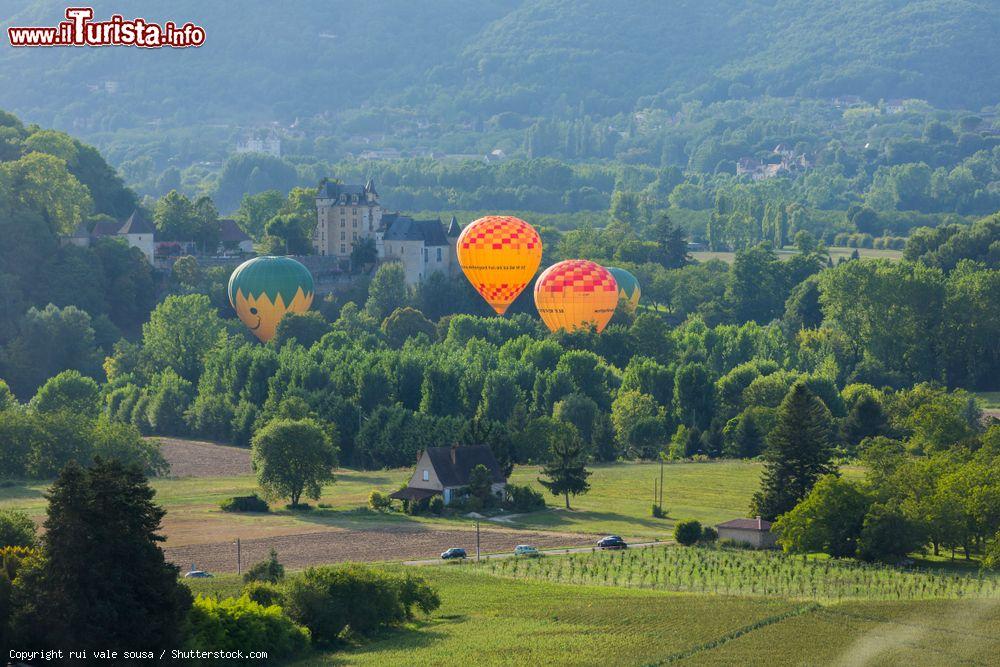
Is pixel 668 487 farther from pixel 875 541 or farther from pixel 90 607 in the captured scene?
pixel 90 607

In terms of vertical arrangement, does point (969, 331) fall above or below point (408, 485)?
above

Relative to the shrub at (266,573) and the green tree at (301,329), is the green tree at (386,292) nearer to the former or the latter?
the green tree at (301,329)

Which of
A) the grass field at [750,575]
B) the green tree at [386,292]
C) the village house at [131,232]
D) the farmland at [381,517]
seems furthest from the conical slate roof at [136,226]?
the grass field at [750,575]

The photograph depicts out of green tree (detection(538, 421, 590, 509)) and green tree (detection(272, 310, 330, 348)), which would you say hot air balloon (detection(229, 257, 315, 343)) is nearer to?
green tree (detection(272, 310, 330, 348))

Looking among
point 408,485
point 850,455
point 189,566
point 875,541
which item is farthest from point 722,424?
point 189,566

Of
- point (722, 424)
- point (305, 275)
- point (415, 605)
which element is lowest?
point (415, 605)

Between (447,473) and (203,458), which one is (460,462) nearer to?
(447,473)

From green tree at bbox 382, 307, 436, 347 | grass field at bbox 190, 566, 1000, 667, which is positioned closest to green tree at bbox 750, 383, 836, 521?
grass field at bbox 190, 566, 1000, 667
